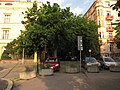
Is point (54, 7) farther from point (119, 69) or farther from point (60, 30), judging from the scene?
point (119, 69)

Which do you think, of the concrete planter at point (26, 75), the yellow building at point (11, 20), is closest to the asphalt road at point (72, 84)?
the concrete planter at point (26, 75)

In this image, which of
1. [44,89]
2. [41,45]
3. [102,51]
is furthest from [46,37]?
[102,51]

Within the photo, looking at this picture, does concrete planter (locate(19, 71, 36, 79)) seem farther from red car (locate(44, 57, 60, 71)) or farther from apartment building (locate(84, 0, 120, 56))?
apartment building (locate(84, 0, 120, 56))

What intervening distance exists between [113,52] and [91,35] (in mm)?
18034

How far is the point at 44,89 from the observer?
11562mm

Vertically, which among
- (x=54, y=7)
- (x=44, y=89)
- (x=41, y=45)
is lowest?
(x=44, y=89)

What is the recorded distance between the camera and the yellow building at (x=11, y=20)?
45.6 metres

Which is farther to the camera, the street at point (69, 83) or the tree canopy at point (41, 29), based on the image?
the tree canopy at point (41, 29)

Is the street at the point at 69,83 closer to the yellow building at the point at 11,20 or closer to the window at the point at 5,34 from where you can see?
the yellow building at the point at 11,20

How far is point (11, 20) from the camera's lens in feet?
152

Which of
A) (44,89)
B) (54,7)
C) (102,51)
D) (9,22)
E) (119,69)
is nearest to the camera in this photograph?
(44,89)

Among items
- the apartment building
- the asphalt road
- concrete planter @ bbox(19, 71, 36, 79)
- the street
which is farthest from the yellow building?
the asphalt road

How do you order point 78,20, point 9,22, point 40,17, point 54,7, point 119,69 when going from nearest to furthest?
point 119,69, point 40,17, point 54,7, point 78,20, point 9,22

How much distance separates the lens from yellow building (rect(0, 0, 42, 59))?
45.6 metres
